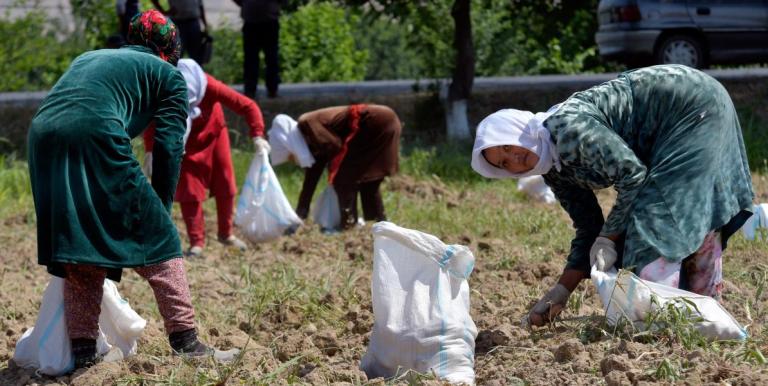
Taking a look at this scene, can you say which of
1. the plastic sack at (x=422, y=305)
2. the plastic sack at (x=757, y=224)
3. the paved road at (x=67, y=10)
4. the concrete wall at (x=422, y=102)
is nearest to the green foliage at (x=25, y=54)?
the paved road at (x=67, y=10)

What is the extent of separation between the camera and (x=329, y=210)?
8.08 m

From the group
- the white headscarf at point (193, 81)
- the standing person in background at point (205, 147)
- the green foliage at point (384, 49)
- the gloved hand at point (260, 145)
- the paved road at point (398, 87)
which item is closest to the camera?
the white headscarf at point (193, 81)

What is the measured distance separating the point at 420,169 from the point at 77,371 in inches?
222

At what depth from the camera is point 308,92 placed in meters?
13.7

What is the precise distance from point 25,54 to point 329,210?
9.16 m

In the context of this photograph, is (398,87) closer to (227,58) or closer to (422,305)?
(227,58)

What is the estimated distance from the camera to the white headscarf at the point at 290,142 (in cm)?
785

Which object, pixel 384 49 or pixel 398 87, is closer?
pixel 398 87

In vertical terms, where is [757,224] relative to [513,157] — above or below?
below

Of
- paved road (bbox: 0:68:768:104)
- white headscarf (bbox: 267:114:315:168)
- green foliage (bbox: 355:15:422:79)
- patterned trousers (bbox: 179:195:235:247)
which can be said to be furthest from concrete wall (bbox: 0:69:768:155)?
green foliage (bbox: 355:15:422:79)

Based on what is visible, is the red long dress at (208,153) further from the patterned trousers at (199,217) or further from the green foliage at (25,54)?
the green foliage at (25,54)

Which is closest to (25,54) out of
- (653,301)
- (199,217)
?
(199,217)

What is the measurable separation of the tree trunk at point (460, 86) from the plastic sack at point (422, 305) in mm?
7277

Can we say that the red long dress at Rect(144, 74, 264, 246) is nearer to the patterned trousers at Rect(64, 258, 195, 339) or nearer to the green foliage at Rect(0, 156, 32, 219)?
the green foliage at Rect(0, 156, 32, 219)
